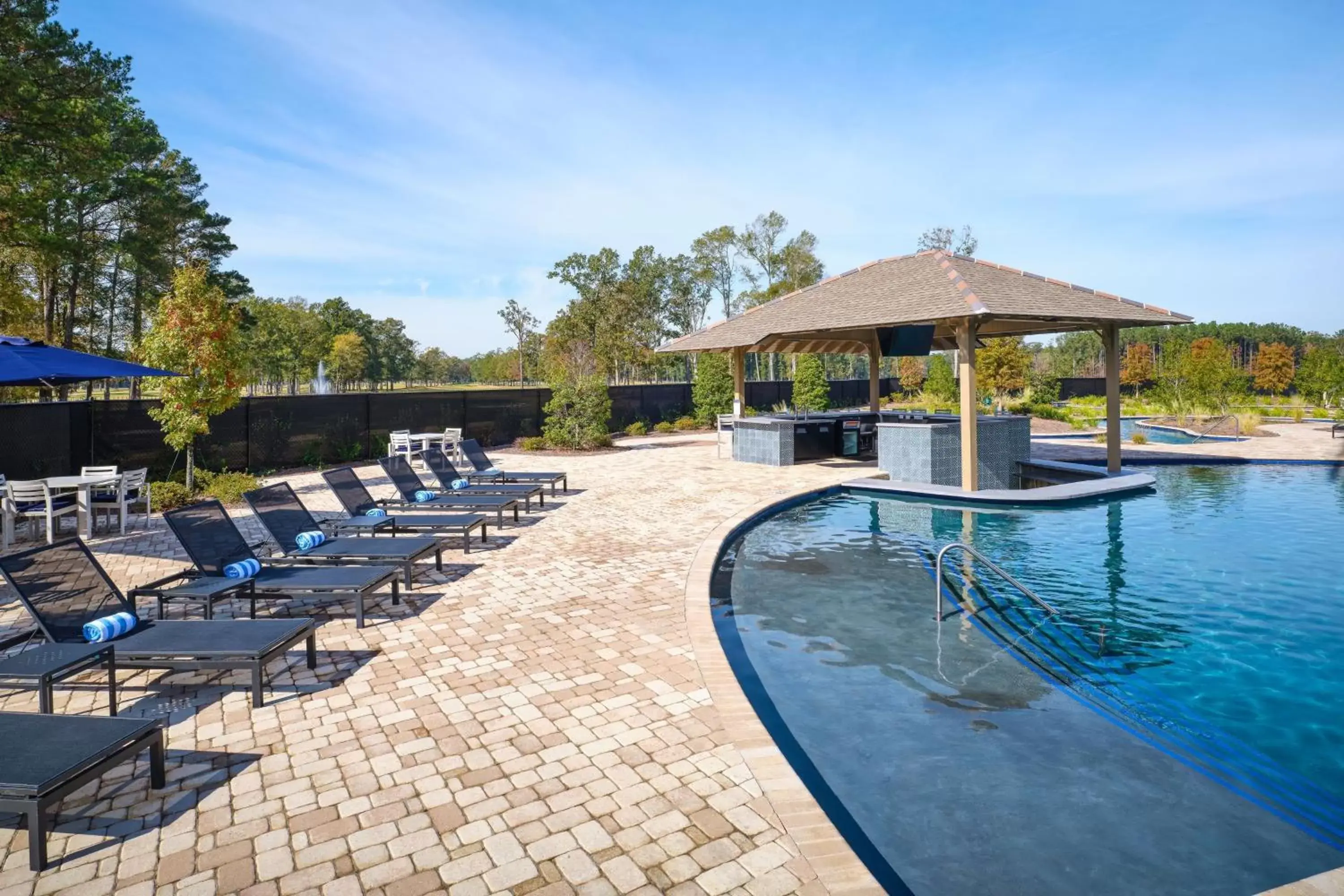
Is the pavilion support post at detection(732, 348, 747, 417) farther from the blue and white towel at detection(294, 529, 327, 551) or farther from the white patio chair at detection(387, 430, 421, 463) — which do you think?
the blue and white towel at detection(294, 529, 327, 551)

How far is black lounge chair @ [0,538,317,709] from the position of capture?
4.58 m

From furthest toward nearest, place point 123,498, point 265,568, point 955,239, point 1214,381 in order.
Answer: point 955,239, point 1214,381, point 123,498, point 265,568

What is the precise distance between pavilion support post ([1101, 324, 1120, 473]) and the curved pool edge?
42.0ft

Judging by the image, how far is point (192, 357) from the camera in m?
12.5

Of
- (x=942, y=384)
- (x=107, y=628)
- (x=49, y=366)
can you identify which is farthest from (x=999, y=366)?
(x=107, y=628)

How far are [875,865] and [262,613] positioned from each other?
19.3 ft

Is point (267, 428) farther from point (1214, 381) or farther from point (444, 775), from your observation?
point (1214, 381)

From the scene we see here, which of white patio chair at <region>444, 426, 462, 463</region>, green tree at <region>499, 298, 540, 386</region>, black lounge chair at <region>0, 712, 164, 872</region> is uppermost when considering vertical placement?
green tree at <region>499, 298, 540, 386</region>

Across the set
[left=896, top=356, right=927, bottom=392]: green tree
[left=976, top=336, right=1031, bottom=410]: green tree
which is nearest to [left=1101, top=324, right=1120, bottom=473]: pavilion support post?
[left=976, top=336, right=1031, bottom=410]: green tree

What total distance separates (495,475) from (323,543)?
18.6 feet

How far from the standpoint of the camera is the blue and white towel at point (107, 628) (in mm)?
4785

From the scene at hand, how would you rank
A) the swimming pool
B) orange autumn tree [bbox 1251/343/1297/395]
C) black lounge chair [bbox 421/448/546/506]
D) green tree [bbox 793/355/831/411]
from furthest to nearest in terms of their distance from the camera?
orange autumn tree [bbox 1251/343/1297/395] → green tree [bbox 793/355/831/411] → black lounge chair [bbox 421/448/546/506] → the swimming pool

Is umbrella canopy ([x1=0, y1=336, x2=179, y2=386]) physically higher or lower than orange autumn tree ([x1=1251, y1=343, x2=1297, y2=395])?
lower

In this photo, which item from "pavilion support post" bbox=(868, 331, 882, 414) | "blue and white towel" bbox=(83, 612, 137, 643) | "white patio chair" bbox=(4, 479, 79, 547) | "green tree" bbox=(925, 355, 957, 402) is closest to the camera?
"blue and white towel" bbox=(83, 612, 137, 643)
